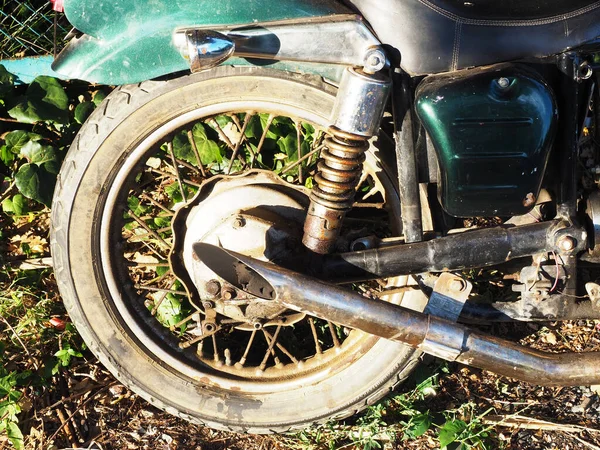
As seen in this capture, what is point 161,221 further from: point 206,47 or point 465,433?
point 465,433

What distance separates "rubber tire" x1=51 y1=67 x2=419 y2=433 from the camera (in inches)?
93.4

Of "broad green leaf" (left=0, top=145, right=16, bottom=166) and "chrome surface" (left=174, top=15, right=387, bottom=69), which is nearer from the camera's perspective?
"chrome surface" (left=174, top=15, right=387, bottom=69)

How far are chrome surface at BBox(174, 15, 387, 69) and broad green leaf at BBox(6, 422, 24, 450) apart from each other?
1701 millimetres

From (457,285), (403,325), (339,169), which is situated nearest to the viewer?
(339,169)

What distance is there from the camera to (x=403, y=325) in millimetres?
2303

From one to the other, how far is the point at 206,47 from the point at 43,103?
5.09 ft

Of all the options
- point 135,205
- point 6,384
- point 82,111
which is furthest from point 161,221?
Result: point 6,384

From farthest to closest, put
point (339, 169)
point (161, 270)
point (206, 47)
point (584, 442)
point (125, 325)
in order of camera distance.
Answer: point (161, 270)
point (584, 442)
point (125, 325)
point (339, 169)
point (206, 47)

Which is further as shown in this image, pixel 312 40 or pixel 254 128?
pixel 254 128

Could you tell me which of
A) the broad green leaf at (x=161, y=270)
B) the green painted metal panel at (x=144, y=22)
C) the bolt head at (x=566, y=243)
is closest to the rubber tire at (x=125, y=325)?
the green painted metal panel at (x=144, y=22)

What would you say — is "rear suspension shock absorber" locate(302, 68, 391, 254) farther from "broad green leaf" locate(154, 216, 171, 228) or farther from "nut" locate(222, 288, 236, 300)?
"broad green leaf" locate(154, 216, 171, 228)

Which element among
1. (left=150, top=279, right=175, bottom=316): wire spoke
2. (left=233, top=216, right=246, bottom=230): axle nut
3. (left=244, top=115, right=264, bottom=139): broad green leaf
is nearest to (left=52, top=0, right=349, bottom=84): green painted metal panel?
(left=233, top=216, right=246, bottom=230): axle nut

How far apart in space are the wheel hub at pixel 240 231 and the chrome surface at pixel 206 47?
0.63m

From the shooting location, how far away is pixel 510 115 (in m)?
2.13
